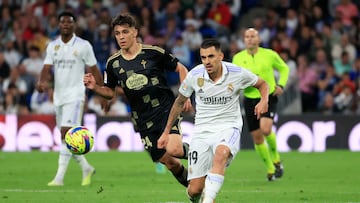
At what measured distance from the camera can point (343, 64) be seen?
24.2m

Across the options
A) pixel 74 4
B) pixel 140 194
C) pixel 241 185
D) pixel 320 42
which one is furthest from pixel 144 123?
pixel 74 4

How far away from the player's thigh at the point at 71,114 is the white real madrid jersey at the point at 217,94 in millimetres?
4136

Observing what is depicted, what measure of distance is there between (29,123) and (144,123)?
1063cm

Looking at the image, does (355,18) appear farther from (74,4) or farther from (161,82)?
(161,82)

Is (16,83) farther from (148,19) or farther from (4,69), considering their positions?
(148,19)

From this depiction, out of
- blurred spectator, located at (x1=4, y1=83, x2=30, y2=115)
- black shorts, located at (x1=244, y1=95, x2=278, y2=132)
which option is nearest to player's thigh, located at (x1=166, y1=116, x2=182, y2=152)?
black shorts, located at (x1=244, y1=95, x2=278, y2=132)

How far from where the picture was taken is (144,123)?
39.8 feet

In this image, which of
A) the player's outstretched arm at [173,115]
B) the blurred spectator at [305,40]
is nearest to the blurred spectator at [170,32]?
the blurred spectator at [305,40]

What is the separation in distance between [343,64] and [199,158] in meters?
14.0

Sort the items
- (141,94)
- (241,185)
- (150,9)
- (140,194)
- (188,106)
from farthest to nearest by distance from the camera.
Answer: (150,9) < (241,185) < (140,194) < (141,94) < (188,106)

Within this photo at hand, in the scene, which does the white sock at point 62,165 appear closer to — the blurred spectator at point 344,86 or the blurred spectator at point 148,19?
the blurred spectator at point 344,86

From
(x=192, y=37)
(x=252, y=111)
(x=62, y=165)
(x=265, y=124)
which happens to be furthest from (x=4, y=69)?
(x=265, y=124)

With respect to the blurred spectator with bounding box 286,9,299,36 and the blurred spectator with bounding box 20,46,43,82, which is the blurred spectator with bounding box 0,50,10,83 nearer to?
the blurred spectator with bounding box 20,46,43,82

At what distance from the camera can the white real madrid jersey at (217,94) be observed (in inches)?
428
